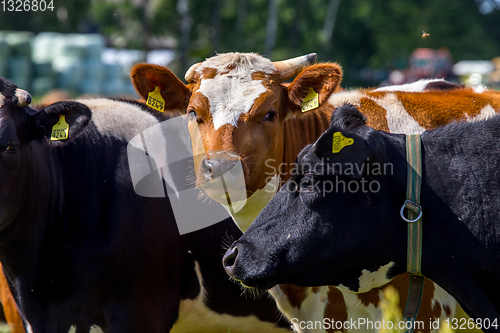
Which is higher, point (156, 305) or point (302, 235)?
point (302, 235)

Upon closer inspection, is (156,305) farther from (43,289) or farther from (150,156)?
(150,156)

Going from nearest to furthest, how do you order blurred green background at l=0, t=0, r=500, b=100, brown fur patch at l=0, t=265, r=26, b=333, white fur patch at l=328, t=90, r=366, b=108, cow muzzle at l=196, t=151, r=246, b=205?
1. cow muzzle at l=196, t=151, r=246, b=205
2. white fur patch at l=328, t=90, r=366, b=108
3. brown fur patch at l=0, t=265, r=26, b=333
4. blurred green background at l=0, t=0, r=500, b=100

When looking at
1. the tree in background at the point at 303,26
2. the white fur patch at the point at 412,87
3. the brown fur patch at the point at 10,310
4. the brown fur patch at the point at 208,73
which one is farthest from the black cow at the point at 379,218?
the tree in background at the point at 303,26

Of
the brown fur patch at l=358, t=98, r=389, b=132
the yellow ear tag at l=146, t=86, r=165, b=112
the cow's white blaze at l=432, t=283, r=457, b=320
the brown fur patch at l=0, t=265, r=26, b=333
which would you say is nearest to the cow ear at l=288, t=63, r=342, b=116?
the brown fur patch at l=358, t=98, r=389, b=132

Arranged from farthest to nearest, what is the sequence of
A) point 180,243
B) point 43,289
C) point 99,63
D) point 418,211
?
point 99,63 < point 180,243 < point 43,289 < point 418,211

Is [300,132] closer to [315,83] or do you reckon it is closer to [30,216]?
[315,83]

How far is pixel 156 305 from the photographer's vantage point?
349cm

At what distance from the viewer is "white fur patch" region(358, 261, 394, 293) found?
2580 mm

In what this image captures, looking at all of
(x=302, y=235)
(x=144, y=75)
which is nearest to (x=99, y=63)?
(x=144, y=75)

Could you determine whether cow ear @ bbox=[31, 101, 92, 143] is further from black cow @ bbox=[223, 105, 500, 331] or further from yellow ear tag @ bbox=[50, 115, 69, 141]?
black cow @ bbox=[223, 105, 500, 331]

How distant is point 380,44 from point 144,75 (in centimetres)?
3291

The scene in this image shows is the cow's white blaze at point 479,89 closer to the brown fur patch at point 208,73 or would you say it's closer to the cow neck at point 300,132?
the cow neck at point 300,132

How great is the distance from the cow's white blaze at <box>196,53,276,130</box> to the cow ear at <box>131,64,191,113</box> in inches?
10.0

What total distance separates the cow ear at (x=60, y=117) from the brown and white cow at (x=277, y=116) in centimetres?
55
